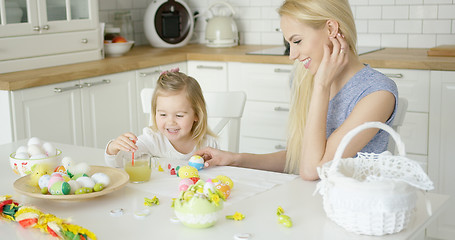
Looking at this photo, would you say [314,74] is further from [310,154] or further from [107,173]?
[107,173]

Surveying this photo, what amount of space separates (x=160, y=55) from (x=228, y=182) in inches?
92.2

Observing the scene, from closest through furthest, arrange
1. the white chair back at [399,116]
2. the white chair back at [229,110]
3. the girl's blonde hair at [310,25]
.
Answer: the girl's blonde hair at [310,25] < the white chair back at [399,116] < the white chair back at [229,110]

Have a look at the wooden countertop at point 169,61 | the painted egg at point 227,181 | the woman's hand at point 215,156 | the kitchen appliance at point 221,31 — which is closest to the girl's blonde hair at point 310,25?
the woman's hand at point 215,156

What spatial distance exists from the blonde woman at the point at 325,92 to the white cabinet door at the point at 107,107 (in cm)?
153

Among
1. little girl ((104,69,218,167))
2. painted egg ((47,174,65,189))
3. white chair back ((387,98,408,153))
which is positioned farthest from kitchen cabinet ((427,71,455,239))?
painted egg ((47,174,65,189))

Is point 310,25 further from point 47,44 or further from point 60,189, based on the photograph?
point 47,44

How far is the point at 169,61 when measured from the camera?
3779mm

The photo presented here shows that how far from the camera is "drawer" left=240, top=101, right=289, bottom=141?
3.68 m

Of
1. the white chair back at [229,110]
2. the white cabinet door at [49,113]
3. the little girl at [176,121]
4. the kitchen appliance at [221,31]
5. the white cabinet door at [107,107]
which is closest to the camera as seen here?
the little girl at [176,121]

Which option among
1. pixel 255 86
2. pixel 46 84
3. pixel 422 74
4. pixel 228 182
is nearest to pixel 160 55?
pixel 255 86

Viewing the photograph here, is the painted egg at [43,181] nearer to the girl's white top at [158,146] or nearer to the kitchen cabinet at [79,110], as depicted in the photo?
the girl's white top at [158,146]

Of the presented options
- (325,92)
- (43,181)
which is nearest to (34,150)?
(43,181)

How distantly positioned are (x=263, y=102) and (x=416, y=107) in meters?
0.92

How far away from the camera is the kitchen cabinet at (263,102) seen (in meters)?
3.63
